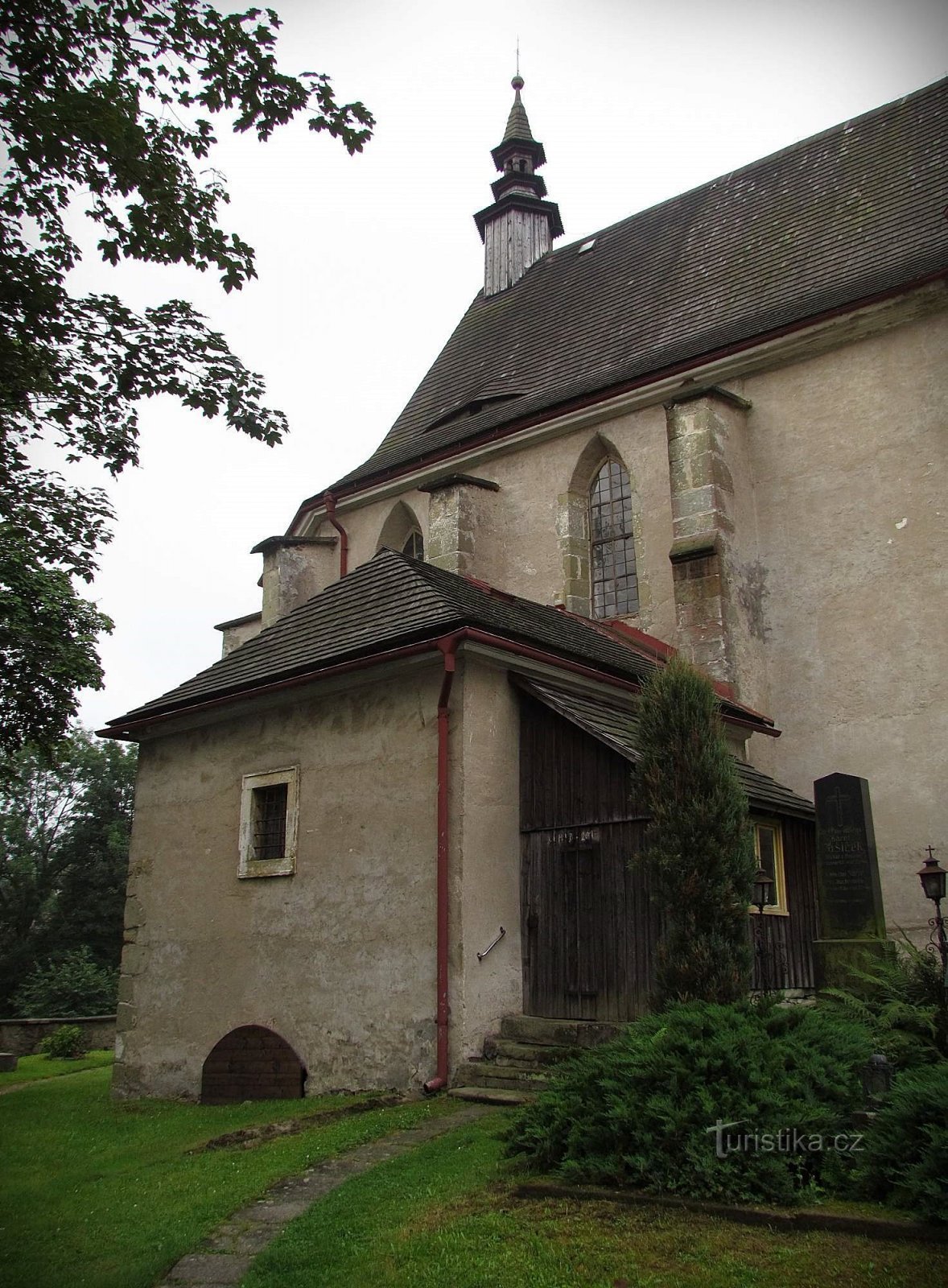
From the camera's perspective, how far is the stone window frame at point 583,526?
17.2 metres

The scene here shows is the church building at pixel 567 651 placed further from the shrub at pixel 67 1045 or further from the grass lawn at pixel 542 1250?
the shrub at pixel 67 1045

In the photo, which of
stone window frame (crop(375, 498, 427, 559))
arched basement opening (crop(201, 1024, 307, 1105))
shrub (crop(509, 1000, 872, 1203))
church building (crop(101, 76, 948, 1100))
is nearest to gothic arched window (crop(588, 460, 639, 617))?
church building (crop(101, 76, 948, 1100))

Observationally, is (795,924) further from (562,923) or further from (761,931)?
(562,923)

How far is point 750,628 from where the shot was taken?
1548 cm

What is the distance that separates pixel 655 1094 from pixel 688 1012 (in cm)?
81

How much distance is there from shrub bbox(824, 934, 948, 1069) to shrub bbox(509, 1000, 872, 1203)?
0.41 metres

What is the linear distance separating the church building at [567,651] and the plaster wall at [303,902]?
37mm

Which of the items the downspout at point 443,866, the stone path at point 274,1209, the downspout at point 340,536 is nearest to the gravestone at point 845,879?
the downspout at point 443,866

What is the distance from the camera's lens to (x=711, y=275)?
19359 mm

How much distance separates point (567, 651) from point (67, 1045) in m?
14.1

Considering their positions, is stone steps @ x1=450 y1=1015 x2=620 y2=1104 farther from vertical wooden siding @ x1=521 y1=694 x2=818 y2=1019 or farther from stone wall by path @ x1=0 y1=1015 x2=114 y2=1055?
stone wall by path @ x1=0 y1=1015 x2=114 y2=1055

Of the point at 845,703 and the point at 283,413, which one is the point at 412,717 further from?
the point at 845,703

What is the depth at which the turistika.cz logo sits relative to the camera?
5.82 m

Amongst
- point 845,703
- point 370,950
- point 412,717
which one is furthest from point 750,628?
point 370,950
